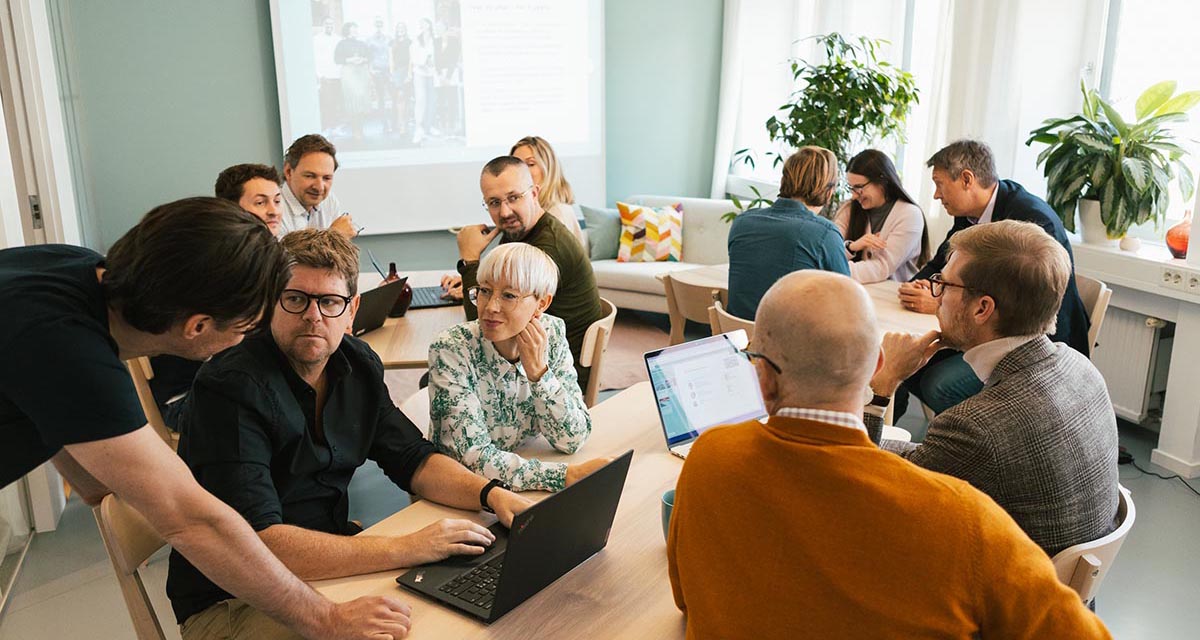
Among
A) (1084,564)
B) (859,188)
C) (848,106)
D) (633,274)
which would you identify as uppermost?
(848,106)

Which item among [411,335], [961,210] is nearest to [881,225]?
[961,210]

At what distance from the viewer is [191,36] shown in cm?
573

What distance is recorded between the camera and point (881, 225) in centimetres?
433

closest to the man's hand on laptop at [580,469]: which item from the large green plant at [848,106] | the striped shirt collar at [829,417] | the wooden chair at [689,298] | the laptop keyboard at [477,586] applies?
the laptop keyboard at [477,586]

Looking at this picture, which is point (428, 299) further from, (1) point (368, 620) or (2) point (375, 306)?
(1) point (368, 620)

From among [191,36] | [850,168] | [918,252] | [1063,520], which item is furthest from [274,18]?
[1063,520]

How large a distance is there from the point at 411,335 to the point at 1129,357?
323 centimetres

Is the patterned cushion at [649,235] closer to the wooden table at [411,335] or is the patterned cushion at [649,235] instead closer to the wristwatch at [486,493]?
the wooden table at [411,335]

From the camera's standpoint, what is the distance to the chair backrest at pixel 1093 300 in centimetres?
321

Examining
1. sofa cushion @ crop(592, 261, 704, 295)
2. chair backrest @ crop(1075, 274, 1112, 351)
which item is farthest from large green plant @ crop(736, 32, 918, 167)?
chair backrest @ crop(1075, 274, 1112, 351)

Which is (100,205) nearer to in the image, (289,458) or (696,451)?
(289,458)

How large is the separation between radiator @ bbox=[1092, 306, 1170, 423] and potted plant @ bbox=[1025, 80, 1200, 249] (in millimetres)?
396

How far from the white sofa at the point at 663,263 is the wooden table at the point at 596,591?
4.09 meters

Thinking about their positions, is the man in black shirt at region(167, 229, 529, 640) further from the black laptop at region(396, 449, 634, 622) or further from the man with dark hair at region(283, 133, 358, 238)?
the man with dark hair at region(283, 133, 358, 238)
